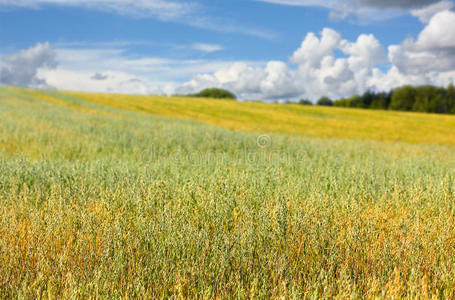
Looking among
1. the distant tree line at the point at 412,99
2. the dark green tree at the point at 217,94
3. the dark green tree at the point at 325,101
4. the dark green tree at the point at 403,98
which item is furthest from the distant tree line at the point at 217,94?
the dark green tree at the point at 403,98

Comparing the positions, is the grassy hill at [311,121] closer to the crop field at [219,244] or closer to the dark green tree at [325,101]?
the crop field at [219,244]

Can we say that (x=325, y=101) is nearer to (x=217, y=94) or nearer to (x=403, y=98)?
(x=403, y=98)

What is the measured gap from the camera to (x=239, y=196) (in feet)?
13.4

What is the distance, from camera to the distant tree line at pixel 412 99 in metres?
85.9

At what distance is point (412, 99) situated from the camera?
94750 millimetres

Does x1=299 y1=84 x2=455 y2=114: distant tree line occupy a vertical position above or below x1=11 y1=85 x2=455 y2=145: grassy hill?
above

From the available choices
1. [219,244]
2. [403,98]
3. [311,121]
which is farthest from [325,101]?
[219,244]

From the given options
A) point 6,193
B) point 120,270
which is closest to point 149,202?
point 120,270

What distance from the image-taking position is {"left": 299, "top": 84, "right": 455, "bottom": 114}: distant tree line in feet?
282

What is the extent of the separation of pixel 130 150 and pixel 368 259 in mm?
8133

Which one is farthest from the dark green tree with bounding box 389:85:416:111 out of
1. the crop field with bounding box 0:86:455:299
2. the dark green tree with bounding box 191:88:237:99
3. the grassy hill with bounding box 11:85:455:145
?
the crop field with bounding box 0:86:455:299

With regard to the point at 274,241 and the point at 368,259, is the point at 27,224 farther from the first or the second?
the point at 368,259

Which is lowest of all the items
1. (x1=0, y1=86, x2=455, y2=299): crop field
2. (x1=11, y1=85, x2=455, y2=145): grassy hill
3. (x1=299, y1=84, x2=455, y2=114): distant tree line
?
(x1=0, y1=86, x2=455, y2=299): crop field

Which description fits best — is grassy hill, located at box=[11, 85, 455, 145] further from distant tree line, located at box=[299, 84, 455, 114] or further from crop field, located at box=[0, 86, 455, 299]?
distant tree line, located at box=[299, 84, 455, 114]
